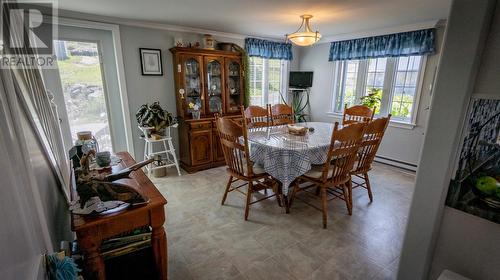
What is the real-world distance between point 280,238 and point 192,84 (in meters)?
2.64

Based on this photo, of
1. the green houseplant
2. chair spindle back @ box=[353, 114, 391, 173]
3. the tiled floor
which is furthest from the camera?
the green houseplant

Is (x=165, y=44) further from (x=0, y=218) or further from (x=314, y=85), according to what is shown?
(x=0, y=218)

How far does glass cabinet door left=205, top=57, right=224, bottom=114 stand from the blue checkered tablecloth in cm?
161

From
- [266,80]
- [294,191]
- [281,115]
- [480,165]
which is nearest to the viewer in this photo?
[480,165]

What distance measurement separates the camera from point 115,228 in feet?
3.87

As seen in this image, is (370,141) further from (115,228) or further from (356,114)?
(115,228)

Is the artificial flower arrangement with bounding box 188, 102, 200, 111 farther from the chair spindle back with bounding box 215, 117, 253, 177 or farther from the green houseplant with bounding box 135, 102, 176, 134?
the chair spindle back with bounding box 215, 117, 253, 177

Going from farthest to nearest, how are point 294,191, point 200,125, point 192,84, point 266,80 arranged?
point 266,80, point 192,84, point 200,125, point 294,191

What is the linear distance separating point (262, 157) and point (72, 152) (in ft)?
5.14

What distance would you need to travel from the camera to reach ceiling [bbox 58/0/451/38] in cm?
239

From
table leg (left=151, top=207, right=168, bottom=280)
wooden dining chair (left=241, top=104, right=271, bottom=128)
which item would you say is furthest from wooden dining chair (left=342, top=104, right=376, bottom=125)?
table leg (left=151, top=207, right=168, bottom=280)

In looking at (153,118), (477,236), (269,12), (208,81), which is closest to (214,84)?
(208,81)

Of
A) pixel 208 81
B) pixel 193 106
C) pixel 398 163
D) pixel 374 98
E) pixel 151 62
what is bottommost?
A: pixel 398 163

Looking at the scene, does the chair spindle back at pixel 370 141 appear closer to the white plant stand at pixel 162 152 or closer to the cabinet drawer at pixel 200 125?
the cabinet drawer at pixel 200 125
